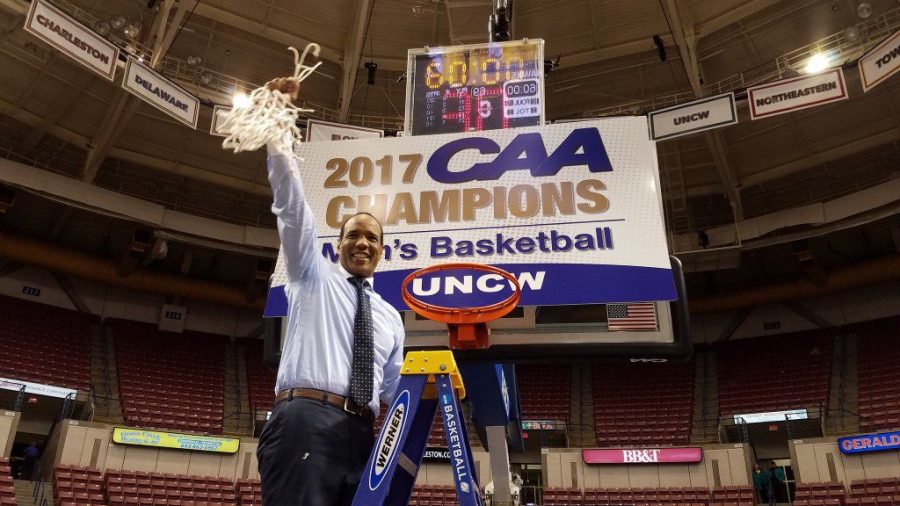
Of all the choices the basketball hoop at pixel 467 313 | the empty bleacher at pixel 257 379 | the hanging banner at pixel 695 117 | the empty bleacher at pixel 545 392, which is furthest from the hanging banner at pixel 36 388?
the basketball hoop at pixel 467 313

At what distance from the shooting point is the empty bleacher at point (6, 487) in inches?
485

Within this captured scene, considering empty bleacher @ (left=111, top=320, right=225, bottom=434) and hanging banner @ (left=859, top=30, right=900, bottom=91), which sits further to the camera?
empty bleacher @ (left=111, top=320, right=225, bottom=434)

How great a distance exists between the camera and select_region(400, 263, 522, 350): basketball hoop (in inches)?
149

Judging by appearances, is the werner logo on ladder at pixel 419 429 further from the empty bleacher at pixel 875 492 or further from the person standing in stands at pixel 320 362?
the empty bleacher at pixel 875 492

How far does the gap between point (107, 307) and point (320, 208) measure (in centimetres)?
1961

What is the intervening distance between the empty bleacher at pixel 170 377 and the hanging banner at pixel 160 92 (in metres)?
8.54

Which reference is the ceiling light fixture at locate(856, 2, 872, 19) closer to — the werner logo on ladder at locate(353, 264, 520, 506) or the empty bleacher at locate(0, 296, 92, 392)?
the werner logo on ladder at locate(353, 264, 520, 506)

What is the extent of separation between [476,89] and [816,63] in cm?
1282

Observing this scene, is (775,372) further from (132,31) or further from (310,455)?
(310,455)

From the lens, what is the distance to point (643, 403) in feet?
65.3

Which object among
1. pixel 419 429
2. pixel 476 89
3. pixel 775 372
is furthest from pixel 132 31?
pixel 775 372

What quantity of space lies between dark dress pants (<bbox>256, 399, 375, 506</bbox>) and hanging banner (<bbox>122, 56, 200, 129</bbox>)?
1208 centimetres

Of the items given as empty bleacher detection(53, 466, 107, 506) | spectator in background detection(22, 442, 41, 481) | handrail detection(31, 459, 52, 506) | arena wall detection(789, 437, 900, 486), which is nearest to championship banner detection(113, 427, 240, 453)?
empty bleacher detection(53, 466, 107, 506)

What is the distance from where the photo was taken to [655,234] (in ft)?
14.1
